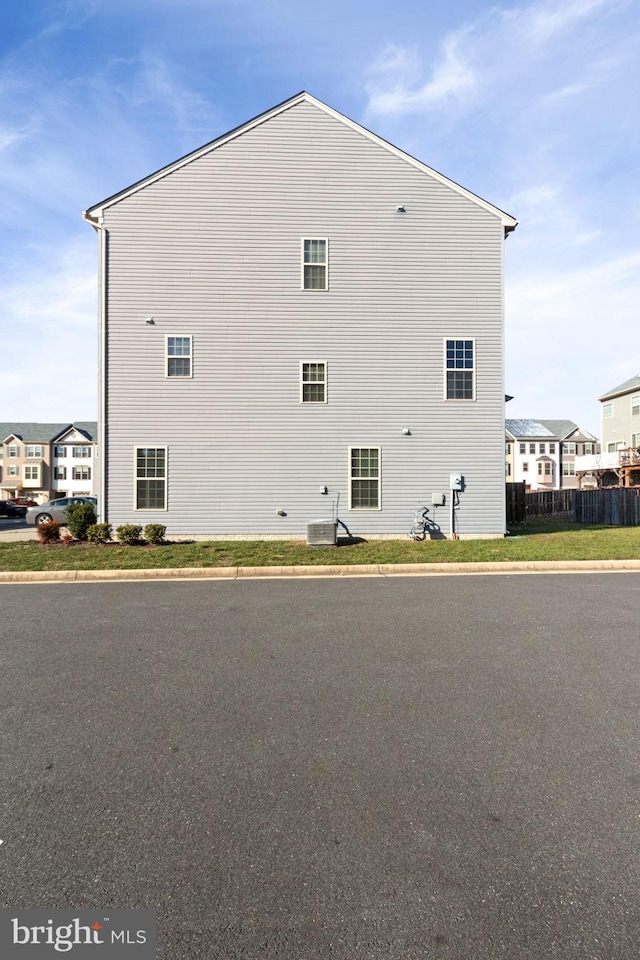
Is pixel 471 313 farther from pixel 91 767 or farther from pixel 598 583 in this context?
pixel 91 767

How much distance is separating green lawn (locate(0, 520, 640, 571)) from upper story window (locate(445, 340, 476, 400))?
457 centimetres

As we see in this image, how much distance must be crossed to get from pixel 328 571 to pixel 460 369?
861cm

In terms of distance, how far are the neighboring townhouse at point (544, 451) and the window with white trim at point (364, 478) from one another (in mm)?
48175

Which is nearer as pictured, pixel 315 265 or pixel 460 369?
pixel 315 265

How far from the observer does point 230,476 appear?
15.8 metres

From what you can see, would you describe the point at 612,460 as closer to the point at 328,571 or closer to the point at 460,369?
the point at 460,369

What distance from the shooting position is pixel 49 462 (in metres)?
69.6

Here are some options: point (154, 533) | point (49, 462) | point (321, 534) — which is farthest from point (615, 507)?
point (49, 462)

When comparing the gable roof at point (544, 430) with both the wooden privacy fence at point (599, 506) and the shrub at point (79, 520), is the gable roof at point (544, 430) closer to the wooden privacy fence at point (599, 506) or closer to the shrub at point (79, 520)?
the wooden privacy fence at point (599, 506)

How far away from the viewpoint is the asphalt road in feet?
7.16

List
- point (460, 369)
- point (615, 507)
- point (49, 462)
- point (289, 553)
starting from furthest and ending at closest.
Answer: point (49, 462) → point (615, 507) → point (460, 369) → point (289, 553)

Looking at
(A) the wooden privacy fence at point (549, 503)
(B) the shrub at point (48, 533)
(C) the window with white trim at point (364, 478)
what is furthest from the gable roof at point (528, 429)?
(B) the shrub at point (48, 533)

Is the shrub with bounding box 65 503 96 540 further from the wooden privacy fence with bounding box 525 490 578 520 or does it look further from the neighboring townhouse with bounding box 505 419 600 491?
the neighboring townhouse with bounding box 505 419 600 491

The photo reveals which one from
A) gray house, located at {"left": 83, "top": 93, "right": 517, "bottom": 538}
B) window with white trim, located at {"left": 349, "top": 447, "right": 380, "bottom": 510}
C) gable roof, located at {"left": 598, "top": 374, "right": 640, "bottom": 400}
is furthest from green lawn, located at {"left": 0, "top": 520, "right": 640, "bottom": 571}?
gable roof, located at {"left": 598, "top": 374, "right": 640, "bottom": 400}
